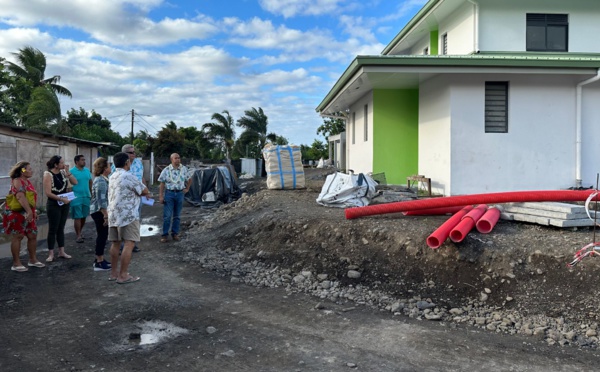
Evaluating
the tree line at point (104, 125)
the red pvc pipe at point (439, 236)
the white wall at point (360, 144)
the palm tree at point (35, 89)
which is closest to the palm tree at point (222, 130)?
the tree line at point (104, 125)

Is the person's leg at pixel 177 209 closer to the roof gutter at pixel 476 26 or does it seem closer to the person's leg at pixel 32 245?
the person's leg at pixel 32 245

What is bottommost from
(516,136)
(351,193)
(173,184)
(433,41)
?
(351,193)

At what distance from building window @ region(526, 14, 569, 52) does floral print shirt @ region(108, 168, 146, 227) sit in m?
12.3

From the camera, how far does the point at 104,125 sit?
177ft

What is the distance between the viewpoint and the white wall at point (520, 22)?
13406 millimetres

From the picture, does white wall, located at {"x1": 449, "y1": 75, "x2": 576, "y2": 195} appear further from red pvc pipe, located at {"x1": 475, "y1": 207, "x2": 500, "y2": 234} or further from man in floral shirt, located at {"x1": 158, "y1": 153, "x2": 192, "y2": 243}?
man in floral shirt, located at {"x1": 158, "y1": 153, "x2": 192, "y2": 243}

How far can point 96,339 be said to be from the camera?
14.4 feet

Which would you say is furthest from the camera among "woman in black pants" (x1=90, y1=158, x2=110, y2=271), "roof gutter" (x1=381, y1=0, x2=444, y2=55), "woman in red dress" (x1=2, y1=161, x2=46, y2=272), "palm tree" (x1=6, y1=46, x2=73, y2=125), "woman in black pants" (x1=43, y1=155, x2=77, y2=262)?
"palm tree" (x1=6, y1=46, x2=73, y2=125)

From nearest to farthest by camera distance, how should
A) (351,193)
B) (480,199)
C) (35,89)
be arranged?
(480,199) < (351,193) < (35,89)

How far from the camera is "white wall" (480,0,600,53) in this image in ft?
44.0

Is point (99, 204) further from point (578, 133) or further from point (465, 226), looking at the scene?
point (578, 133)

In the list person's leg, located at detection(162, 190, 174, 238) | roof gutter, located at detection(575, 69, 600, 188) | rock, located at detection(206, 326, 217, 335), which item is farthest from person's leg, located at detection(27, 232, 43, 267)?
roof gutter, located at detection(575, 69, 600, 188)

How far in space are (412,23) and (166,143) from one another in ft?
103

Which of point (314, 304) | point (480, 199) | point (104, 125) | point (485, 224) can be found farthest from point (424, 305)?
point (104, 125)
